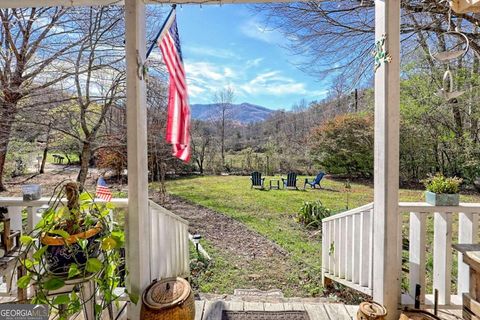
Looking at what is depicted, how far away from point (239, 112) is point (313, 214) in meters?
2.88

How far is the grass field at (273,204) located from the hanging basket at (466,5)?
9.64 feet

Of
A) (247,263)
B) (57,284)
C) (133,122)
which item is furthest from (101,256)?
(247,263)

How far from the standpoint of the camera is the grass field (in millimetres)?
3752

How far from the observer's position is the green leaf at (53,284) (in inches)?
48.2

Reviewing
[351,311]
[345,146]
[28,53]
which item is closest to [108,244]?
[351,311]

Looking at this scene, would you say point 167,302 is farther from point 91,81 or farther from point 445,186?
point 91,81

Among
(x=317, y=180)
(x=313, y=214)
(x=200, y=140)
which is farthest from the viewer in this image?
(x=317, y=180)

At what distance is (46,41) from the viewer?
3.83m

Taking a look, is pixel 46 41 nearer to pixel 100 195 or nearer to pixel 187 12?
pixel 187 12

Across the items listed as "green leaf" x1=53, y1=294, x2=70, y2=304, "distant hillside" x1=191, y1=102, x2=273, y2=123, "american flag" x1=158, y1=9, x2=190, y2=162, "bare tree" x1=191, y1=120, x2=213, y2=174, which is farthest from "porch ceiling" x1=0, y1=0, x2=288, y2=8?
"bare tree" x1=191, y1=120, x2=213, y2=174

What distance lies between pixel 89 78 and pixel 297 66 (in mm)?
3006

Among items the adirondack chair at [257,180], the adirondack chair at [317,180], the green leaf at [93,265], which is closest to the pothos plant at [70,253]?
the green leaf at [93,265]

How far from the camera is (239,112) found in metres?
6.41

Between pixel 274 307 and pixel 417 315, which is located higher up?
pixel 417 315
